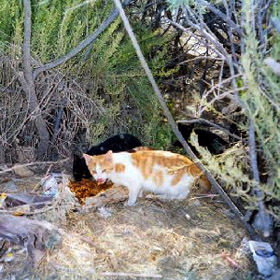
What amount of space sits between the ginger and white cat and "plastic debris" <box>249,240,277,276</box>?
0.71 metres

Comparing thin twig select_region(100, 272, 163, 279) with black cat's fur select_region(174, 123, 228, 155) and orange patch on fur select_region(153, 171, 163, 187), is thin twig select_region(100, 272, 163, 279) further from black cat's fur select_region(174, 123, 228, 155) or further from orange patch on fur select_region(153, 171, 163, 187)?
black cat's fur select_region(174, 123, 228, 155)

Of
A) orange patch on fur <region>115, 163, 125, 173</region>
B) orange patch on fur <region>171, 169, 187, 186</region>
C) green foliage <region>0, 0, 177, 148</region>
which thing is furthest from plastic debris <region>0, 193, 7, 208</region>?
orange patch on fur <region>171, 169, 187, 186</region>

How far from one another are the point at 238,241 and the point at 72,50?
74.6 inches

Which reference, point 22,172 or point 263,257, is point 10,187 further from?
point 263,257

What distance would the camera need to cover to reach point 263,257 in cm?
277

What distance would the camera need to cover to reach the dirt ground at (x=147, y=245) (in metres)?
2.64

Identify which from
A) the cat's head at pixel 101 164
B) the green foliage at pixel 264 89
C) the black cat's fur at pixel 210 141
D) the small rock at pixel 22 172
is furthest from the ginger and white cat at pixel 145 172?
the green foliage at pixel 264 89

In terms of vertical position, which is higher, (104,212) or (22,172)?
(22,172)

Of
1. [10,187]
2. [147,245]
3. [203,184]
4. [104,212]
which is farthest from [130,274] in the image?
[10,187]

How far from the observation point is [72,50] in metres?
3.58

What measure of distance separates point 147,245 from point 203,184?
0.88m

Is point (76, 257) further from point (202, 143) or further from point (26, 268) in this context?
point (202, 143)

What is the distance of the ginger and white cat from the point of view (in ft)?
11.1

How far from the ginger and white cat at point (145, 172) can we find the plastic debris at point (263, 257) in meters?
0.71
